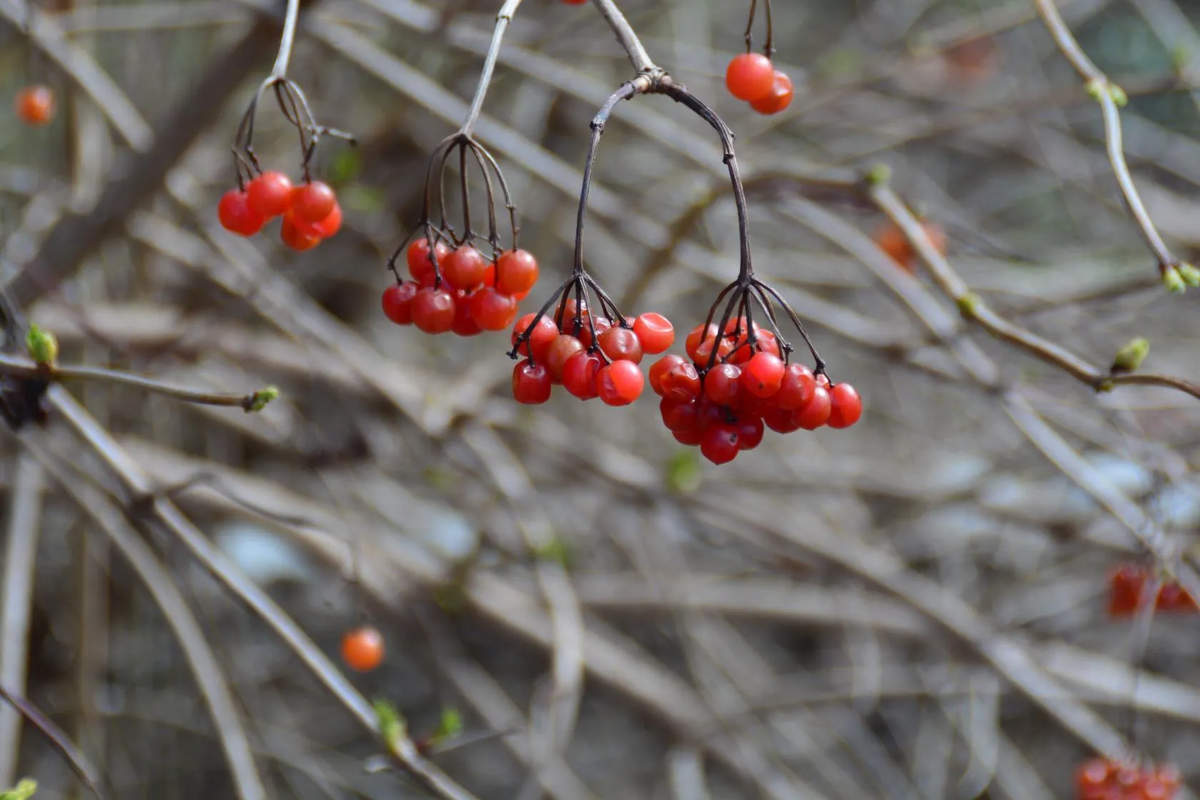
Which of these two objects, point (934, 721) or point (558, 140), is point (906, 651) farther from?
point (558, 140)

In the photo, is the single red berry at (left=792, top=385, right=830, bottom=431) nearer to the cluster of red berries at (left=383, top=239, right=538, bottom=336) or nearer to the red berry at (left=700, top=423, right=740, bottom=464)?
the red berry at (left=700, top=423, right=740, bottom=464)

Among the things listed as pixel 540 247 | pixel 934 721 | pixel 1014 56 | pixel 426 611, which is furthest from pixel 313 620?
pixel 1014 56

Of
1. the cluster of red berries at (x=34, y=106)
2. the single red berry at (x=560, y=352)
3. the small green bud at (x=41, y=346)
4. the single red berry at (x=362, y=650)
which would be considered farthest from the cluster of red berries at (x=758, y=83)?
the cluster of red berries at (x=34, y=106)

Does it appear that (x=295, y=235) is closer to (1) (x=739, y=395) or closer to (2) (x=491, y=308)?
(2) (x=491, y=308)

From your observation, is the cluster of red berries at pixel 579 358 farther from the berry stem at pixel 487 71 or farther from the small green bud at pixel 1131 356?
the small green bud at pixel 1131 356

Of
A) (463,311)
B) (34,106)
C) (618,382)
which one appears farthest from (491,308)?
(34,106)
